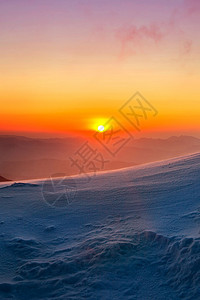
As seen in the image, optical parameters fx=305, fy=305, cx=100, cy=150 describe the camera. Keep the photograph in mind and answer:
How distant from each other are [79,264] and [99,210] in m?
1.27

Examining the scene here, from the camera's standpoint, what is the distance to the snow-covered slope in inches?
110

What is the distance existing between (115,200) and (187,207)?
3.68 feet

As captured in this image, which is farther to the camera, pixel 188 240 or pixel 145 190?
pixel 145 190

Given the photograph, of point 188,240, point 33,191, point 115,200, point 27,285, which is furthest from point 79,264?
point 33,191

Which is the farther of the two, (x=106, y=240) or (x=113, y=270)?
(x=106, y=240)

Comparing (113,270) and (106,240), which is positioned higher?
(106,240)

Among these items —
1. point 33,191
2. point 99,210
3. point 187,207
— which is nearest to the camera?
point 187,207

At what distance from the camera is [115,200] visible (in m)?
4.63

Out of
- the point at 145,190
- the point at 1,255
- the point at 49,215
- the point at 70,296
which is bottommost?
the point at 70,296

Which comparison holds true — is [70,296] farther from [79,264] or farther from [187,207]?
[187,207]

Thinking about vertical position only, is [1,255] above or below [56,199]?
below

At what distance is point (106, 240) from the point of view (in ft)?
11.4

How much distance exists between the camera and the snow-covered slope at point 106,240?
9.16 feet

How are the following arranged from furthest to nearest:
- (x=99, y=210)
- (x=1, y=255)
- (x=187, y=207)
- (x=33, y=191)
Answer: (x=33, y=191) → (x=99, y=210) → (x=187, y=207) → (x=1, y=255)
